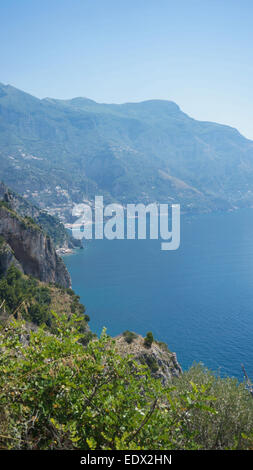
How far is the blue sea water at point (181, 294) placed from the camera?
187 ft

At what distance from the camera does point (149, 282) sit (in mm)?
97000

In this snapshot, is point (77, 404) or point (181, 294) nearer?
point (77, 404)

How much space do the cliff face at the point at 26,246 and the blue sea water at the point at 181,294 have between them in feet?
55.1

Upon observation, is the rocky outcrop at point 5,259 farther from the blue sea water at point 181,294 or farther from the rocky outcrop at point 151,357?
the blue sea water at point 181,294

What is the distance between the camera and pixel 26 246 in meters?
55.4

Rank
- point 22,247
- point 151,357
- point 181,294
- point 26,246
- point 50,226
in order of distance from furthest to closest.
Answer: point 50,226 → point 181,294 → point 26,246 → point 22,247 → point 151,357

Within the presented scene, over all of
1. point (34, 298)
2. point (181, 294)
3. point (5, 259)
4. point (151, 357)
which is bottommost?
point (151, 357)

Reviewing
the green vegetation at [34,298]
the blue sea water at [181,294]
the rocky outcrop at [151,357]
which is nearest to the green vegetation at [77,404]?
the blue sea water at [181,294]

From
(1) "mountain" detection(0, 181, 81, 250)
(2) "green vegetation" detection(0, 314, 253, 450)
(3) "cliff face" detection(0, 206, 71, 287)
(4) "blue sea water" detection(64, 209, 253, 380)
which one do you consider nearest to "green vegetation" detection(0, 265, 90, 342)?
(3) "cliff face" detection(0, 206, 71, 287)

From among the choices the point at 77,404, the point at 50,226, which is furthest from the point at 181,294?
the point at 50,226

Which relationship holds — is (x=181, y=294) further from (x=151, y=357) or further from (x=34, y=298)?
(x=151, y=357)

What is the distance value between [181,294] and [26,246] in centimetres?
4684

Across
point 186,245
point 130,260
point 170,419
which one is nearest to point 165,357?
point 170,419
